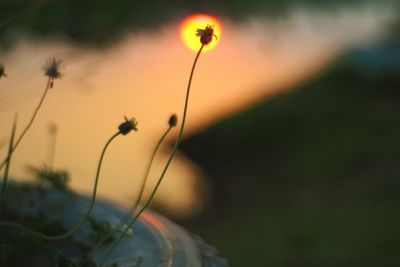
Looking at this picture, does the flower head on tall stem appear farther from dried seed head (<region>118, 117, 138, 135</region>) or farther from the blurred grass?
the blurred grass

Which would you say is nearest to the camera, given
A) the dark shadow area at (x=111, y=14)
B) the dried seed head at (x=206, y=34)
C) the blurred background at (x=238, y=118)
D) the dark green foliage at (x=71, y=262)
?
the dark green foliage at (x=71, y=262)

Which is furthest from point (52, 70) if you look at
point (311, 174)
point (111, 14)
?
point (111, 14)

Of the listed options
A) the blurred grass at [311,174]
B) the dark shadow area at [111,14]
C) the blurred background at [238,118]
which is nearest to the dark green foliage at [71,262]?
the blurred background at [238,118]

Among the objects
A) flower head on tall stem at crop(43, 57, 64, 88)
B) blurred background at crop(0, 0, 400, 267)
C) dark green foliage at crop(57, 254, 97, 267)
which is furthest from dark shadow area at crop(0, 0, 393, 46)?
dark green foliage at crop(57, 254, 97, 267)

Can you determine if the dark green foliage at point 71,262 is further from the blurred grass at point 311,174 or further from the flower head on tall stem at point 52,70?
the blurred grass at point 311,174

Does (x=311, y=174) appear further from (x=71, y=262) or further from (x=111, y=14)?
(x=111, y=14)

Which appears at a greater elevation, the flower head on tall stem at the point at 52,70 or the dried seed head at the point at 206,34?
the dried seed head at the point at 206,34
